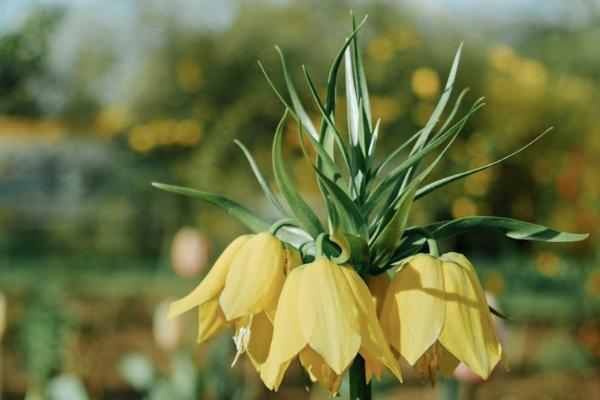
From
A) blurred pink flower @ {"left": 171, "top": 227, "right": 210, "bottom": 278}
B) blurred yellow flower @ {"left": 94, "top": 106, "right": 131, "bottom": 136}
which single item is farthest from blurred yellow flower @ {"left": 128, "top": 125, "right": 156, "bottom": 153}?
blurred pink flower @ {"left": 171, "top": 227, "right": 210, "bottom": 278}

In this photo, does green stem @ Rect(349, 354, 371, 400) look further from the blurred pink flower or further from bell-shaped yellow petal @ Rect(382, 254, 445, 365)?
the blurred pink flower

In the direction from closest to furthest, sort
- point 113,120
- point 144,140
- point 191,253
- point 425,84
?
point 191,253 < point 425,84 < point 144,140 < point 113,120

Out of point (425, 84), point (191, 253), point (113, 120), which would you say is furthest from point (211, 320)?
point (113, 120)

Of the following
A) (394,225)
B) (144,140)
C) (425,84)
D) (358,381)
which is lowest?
(144,140)

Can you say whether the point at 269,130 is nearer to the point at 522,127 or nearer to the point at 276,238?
the point at 522,127

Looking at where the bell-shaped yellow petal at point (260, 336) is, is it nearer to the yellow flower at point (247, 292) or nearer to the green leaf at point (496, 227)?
the yellow flower at point (247, 292)

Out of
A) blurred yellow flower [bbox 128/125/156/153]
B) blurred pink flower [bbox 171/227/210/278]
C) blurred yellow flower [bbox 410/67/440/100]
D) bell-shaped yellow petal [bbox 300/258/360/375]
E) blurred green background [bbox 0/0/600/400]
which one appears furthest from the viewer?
blurred yellow flower [bbox 128/125/156/153]

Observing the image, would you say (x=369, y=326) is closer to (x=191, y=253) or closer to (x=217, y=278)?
(x=217, y=278)

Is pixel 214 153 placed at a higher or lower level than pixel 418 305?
lower
